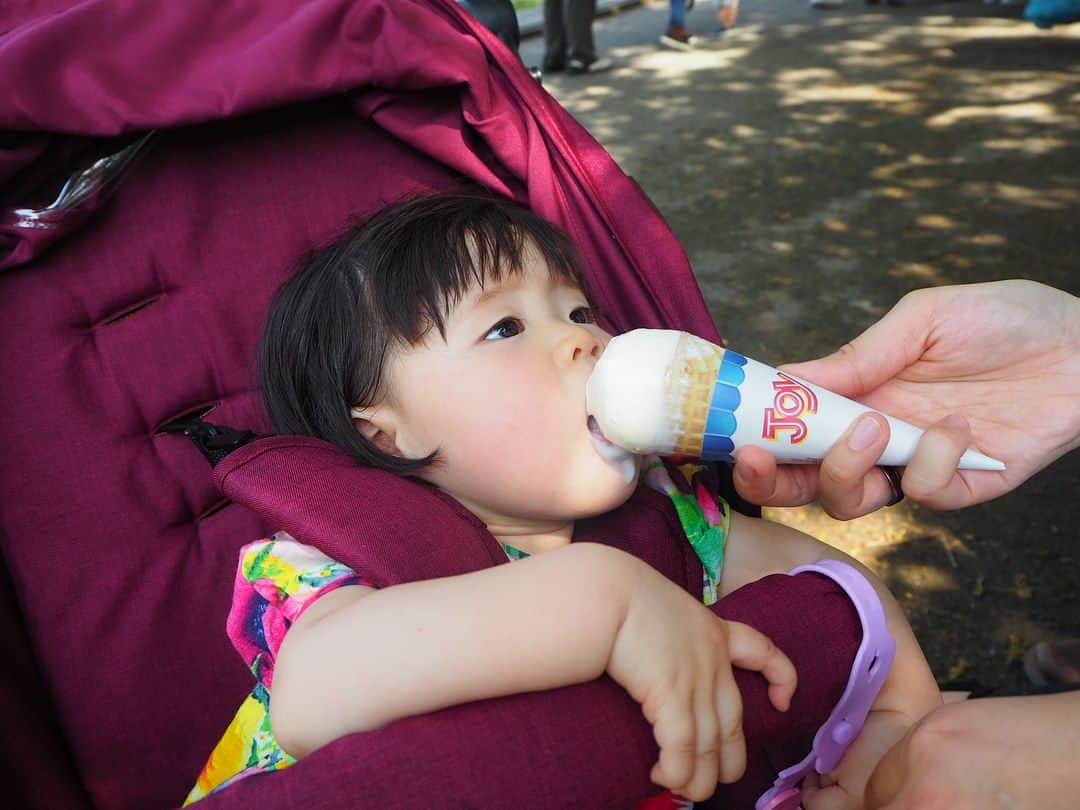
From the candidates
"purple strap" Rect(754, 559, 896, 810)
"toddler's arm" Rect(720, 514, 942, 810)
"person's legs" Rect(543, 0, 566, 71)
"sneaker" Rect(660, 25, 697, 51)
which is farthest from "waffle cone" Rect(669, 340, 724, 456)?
"sneaker" Rect(660, 25, 697, 51)

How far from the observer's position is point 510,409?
1.27m

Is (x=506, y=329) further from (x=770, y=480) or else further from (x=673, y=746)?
(x=673, y=746)

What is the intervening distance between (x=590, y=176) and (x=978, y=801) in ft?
3.74

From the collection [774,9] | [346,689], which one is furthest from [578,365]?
[774,9]

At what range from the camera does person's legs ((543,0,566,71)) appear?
276 inches

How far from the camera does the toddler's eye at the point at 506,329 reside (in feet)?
4.41

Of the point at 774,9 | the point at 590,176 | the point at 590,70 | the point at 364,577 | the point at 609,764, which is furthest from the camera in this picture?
the point at 774,9

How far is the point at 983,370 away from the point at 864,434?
1.48 ft

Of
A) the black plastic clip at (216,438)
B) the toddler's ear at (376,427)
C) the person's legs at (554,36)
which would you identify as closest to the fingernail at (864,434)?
the toddler's ear at (376,427)

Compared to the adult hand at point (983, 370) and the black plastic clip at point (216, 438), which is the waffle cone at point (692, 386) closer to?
the adult hand at point (983, 370)

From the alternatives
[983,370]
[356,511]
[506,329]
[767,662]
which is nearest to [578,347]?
[506,329]

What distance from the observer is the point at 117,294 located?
1529 mm

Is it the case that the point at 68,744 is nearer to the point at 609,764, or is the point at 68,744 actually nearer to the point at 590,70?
the point at 609,764

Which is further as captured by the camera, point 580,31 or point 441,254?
point 580,31
